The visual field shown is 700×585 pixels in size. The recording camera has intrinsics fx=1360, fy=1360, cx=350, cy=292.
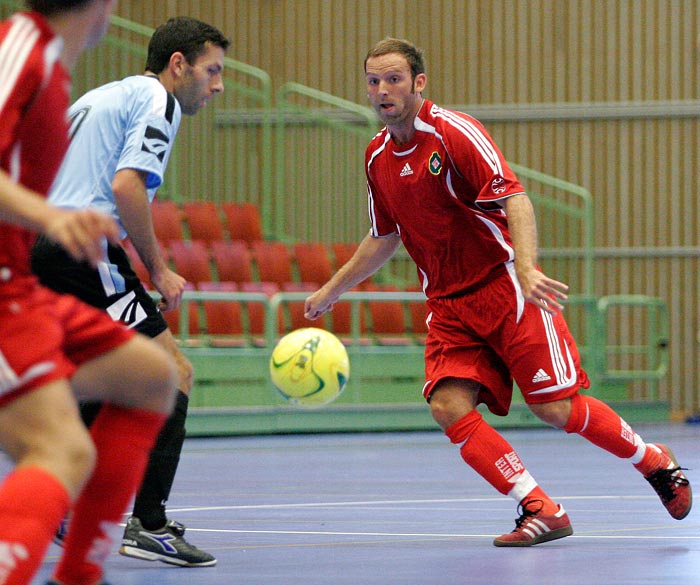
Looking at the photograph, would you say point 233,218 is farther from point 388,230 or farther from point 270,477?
point 388,230

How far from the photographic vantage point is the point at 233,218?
14977 mm

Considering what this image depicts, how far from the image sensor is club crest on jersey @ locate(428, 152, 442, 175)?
535cm

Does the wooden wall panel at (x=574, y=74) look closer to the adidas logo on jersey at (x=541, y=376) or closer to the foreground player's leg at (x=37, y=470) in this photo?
the adidas logo on jersey at (x=541, y=376)

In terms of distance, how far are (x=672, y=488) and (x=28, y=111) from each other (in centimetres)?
341

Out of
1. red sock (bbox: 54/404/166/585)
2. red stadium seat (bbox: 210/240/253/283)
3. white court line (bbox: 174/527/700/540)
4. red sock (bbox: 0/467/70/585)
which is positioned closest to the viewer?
red sock (bbox: 0/467/70/585)

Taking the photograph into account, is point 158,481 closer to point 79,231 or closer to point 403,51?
point 403,51

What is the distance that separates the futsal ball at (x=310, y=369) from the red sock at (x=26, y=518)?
4602 millimetres

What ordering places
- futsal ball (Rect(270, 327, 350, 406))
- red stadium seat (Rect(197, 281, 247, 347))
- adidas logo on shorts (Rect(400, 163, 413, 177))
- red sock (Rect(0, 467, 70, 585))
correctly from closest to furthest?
red sock (Rect(0, 467, 70, 585)), adidas logo on shorts (Rect(400, 163, 413, 177)), futsal ball (Rect(270, 327, 350, 406)), red stadium seat (Rect(197, 281, 247, 347))

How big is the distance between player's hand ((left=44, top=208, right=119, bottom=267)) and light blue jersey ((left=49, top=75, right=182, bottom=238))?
194cm

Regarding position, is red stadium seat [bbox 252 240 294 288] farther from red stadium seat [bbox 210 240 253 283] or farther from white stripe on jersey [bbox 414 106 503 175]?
white stripe on jersey [bbox 414 106 503 175]

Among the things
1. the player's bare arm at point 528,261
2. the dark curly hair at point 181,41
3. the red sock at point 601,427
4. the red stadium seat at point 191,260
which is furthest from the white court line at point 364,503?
the red stadium seat at point 191,260

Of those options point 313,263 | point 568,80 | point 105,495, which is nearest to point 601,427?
point 105,495

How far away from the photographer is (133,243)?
14.8 feet

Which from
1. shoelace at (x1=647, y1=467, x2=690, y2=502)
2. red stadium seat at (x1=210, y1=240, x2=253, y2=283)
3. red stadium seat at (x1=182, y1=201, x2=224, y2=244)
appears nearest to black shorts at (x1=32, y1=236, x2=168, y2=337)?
shoelace at (x1=647, y1=467, x2=690, y2=502)
